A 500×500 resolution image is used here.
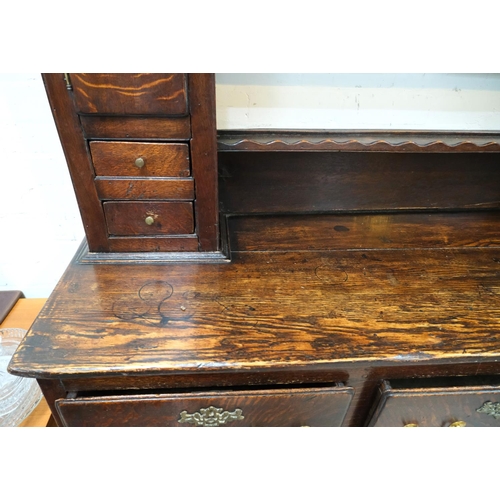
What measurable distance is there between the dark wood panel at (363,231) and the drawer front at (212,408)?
30 centimetres

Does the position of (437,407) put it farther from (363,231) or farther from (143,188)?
(143,188)

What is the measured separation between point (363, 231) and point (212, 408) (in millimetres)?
499

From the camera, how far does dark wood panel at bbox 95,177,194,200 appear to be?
60 centimetres

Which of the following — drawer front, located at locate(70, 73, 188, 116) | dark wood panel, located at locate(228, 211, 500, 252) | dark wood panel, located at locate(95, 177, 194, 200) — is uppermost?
drawer front, located at locate(70, 73, 188, 116)

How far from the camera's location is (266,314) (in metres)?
0.56

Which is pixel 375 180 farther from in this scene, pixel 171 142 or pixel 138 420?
pixel 138 420

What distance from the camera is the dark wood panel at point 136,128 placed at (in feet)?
1.76

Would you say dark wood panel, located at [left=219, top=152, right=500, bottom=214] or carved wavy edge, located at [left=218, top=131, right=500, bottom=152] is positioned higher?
carved wavy edge, located at [left=218, top=131, right=500, bottom=152]

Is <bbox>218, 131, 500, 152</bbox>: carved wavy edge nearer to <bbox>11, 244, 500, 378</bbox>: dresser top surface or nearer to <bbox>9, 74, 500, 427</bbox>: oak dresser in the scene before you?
→ <bbox>9, 74, 500, 427</bbox>: oak dresser

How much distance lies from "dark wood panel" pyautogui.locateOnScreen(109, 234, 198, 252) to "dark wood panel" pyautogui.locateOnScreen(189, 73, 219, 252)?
26mm

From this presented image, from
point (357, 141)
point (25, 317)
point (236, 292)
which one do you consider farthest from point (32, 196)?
point (357, 141)

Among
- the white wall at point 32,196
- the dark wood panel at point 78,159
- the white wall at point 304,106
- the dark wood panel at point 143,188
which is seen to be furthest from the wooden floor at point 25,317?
the dark wood panel at point 143,188

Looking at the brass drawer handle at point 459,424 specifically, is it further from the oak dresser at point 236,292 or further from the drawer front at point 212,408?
the drawer front at point 212,408

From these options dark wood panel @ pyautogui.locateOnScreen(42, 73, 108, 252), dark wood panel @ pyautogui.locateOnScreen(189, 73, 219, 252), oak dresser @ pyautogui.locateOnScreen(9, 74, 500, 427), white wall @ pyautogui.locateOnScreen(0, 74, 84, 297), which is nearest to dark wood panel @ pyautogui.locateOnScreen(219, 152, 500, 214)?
oak dresser @ pyautogui.locateOnScreen(9, 74, 500, 427)
